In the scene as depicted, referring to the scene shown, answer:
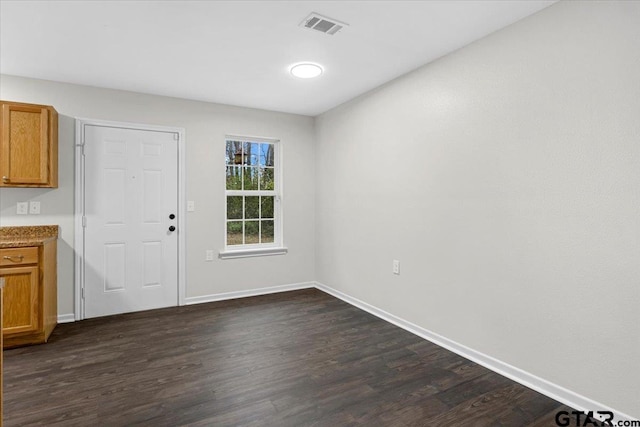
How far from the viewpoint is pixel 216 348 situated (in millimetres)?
2822

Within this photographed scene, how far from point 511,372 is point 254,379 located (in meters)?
1.76

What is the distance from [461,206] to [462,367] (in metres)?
1.20

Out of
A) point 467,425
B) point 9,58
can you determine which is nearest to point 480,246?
point 467,425

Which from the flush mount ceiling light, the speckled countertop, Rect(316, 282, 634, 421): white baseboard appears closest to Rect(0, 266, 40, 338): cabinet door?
the speckled countertop

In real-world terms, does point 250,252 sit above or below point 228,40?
below

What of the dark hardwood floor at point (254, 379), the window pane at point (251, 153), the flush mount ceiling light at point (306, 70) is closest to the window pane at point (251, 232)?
the window pane at point (251, 153)

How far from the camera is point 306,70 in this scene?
314 cm

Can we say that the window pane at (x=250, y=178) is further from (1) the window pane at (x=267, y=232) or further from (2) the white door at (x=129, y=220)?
(2) the white door at (x=129, y=220)

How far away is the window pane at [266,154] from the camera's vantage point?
462 centimetres

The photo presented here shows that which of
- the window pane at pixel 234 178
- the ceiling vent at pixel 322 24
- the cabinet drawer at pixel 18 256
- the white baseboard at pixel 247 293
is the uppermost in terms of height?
the ceiling vent at pixel 322 24

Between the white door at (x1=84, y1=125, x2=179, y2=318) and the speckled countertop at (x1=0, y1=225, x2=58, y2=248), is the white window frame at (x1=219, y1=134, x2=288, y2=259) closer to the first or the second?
Answer: the white door at (x1=84, y1=125, x2=179, y2=318)

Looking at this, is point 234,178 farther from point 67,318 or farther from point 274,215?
point 67,318

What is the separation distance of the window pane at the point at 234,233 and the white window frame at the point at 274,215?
0.05m

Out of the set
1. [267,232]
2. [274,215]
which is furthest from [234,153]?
[267,232]
